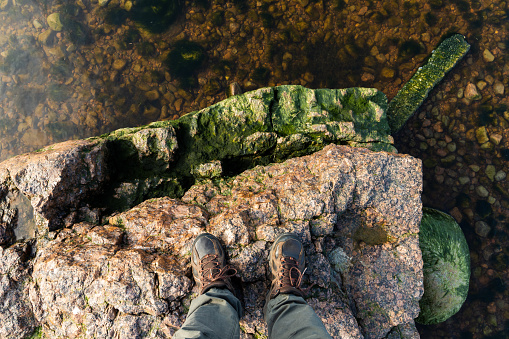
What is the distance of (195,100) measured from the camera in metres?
5.36

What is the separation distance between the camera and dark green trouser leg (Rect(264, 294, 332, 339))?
210 centimetres

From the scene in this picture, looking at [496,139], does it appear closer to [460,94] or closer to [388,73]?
[460,94]

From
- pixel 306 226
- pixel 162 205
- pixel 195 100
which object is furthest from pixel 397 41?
pixel 162 205

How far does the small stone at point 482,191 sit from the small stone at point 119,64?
7164 mm

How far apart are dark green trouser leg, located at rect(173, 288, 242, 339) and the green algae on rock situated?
4.02 metres

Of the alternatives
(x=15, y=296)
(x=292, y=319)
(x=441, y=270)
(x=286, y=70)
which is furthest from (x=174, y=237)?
(x=286, y=70)

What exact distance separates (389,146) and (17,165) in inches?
175

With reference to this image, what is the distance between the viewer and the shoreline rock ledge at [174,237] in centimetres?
256

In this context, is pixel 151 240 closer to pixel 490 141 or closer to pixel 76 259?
pixel 76 259

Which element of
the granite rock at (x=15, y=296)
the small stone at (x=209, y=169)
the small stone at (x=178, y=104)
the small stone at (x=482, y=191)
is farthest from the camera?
the small stone at (x=178, y=104)

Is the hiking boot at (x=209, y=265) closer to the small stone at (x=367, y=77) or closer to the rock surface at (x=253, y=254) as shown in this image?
the rock surface at (x=253, y=254)

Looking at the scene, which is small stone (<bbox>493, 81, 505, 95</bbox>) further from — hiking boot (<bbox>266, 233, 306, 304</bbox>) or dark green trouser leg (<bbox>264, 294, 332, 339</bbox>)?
dark green trouser leg (<bbox>264, 294, 332, 339</bbox>)

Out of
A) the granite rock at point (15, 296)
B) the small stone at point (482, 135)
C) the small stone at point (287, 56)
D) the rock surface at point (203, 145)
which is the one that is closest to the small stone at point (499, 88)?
the small stone at point (482, 135)

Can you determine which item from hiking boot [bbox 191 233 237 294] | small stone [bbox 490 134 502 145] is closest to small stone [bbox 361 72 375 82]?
small stone [bbox 490 134 502 145]
